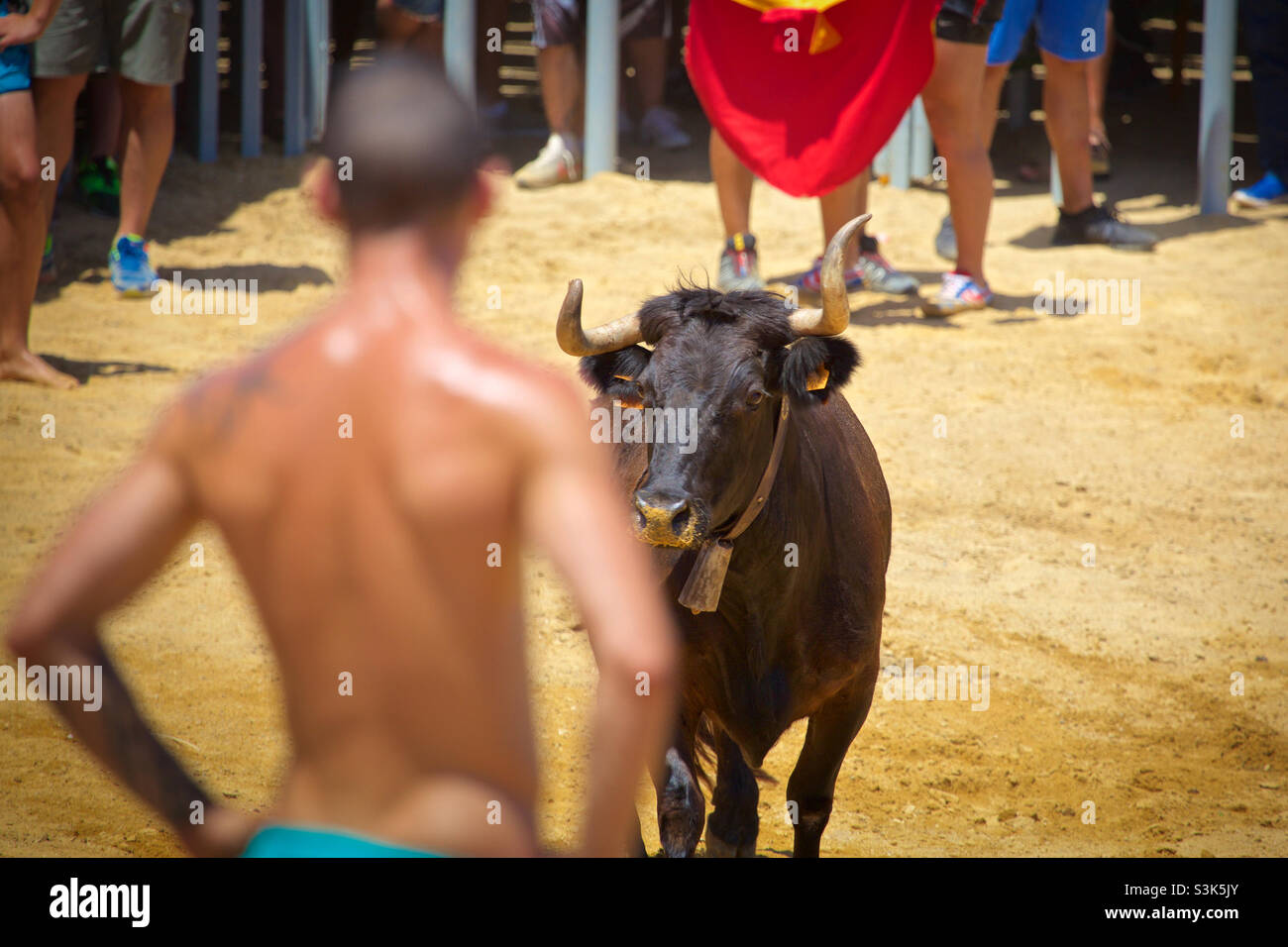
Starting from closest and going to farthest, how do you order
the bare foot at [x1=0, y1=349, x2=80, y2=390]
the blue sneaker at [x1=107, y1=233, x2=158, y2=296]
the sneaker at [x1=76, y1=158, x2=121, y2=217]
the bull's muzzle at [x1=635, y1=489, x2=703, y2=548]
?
the bull's muzzle at [x1=635, y1=489, x2=703, y2=548], the bare foot at [x1=0, y1=349, x2=80, y2=390], the blue sneaker at [x1=107, y1=233, x2=158, y2=296], the sneaker at [x1=76, y1=158, x2=121, y2=217]

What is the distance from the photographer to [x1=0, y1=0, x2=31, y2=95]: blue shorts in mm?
6645

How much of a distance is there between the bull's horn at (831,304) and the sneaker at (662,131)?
29.7ft

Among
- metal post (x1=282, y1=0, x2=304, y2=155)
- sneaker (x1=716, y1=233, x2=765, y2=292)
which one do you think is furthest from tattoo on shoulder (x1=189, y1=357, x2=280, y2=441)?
metal post (x1=282, y1=0, x2=304, y2=155)

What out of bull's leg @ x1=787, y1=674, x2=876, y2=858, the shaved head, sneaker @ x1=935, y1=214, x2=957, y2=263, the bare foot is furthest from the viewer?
sneaker @ x1=935, y1=214, x2=957, y2=263

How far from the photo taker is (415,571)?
5.56 feet

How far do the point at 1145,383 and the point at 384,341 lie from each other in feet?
23.4

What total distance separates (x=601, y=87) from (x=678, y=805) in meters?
8.27

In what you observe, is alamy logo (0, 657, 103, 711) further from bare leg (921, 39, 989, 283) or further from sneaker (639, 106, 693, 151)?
sneaker (639, 106, 693, 151)

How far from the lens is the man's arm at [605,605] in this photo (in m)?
1.61


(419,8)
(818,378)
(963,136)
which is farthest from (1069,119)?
(818,378)

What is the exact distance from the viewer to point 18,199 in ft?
22.4

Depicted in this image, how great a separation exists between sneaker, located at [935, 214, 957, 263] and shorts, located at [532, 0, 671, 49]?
3280 mm

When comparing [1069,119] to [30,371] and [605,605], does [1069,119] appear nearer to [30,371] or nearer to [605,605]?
[30,371]
